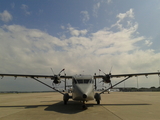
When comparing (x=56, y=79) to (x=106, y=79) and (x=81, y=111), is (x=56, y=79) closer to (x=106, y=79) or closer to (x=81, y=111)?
(x=106, y=79)

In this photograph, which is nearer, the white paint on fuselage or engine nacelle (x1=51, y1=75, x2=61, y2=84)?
the white paint on fuselage

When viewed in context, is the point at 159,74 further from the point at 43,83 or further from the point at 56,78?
the point at 43,83

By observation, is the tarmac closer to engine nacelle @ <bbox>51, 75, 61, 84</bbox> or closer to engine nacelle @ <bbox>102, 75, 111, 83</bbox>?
engine nacelle @ <bbox>102, 75, 111, 83</bbox>

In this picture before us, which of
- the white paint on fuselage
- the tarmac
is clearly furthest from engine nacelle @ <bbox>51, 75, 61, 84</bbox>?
the white paint on fuselage

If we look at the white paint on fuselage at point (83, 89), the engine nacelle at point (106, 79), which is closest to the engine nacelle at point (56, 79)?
the white paint on fuselage at point (83, 89)

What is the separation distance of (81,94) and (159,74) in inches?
498

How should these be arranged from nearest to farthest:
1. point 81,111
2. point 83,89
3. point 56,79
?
point 81,111
point 83,89
point 56,79

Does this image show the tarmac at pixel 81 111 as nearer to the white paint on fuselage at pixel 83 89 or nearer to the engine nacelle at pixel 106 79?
the white paint on fuselage at pixel 83 89

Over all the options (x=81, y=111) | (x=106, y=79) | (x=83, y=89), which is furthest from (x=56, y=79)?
(x=81, y=111)

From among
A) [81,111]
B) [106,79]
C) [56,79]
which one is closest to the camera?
[81,111]

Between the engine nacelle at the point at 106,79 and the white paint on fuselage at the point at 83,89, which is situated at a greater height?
the engine nacelle at the point at 106,79

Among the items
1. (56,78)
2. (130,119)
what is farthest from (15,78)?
(130,119)

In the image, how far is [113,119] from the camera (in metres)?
7.37

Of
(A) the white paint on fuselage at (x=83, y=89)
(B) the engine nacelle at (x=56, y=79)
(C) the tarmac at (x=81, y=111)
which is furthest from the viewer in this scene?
(B) the engine nacelle at (x=56, y=79)
